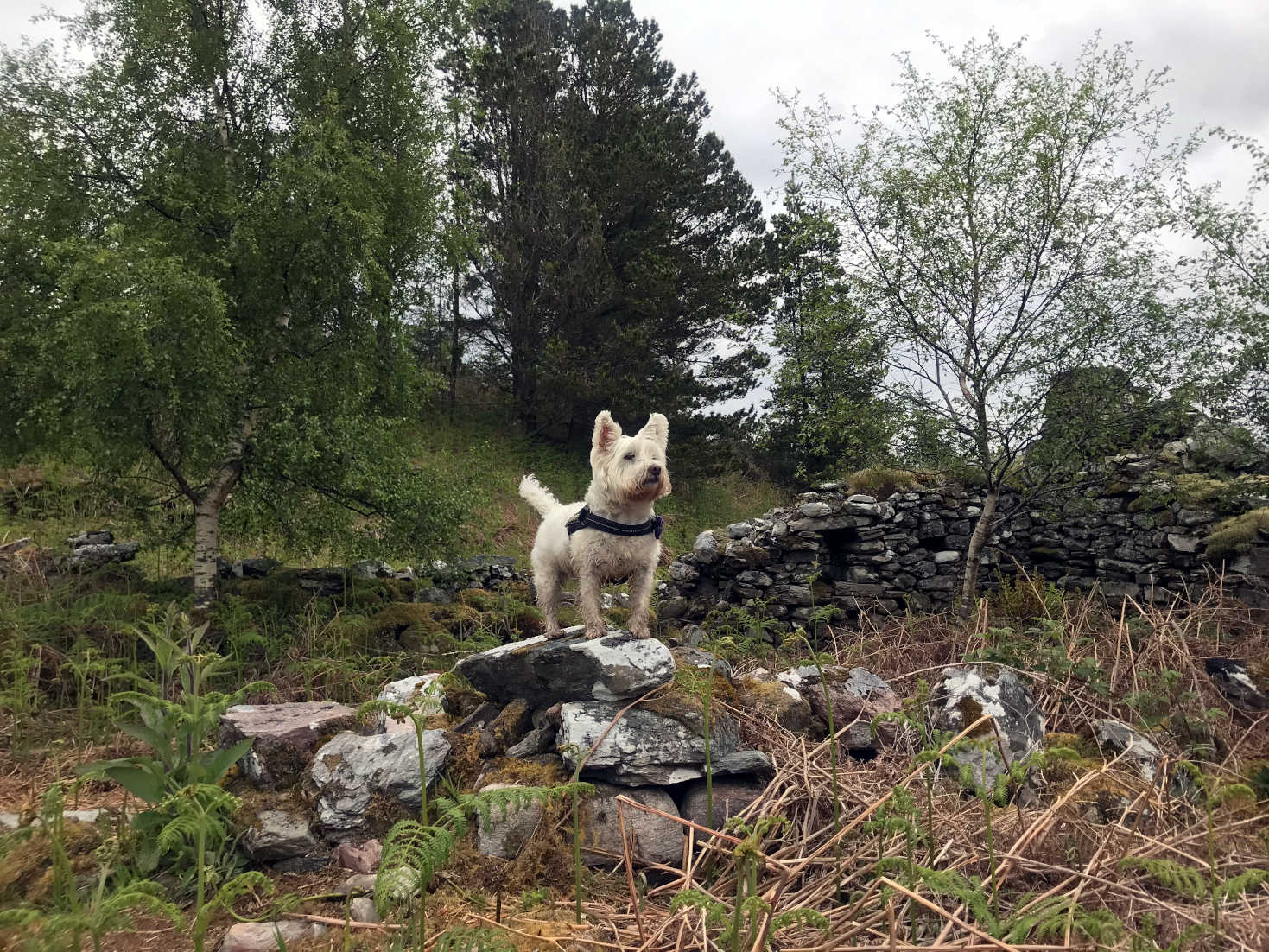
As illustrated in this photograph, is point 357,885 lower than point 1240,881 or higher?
lower

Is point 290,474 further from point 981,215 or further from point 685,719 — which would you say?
point 981,215

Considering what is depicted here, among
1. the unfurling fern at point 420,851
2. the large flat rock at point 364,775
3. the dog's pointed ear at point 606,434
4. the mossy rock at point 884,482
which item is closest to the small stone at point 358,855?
the large flat rock at point 364,775

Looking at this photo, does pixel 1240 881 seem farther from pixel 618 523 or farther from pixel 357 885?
pixel 357 885

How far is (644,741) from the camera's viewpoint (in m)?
4.12

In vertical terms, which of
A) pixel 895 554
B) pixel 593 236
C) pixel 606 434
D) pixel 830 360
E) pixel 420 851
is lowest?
pixel 895 554

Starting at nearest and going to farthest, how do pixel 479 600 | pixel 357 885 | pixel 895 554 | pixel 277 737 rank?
pixel 357 885
pixel 277 737
pixel 479 600
pixel 895 554

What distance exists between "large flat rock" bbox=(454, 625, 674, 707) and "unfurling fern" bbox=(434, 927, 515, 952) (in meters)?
1.73

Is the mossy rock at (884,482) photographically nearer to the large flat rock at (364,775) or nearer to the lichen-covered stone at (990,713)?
the lichen-covered stone at (990,713)

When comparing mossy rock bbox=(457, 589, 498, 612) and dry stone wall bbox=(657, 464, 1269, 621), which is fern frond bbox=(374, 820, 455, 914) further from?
dry stone wall bbox=(657, 464, 1269, 621)

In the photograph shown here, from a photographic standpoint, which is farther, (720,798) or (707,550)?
(707,550)

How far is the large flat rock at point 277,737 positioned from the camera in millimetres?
4215

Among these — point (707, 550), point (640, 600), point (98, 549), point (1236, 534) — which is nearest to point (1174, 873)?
point (640, 600)

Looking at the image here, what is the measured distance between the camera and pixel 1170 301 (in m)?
7.79

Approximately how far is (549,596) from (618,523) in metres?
0.97
